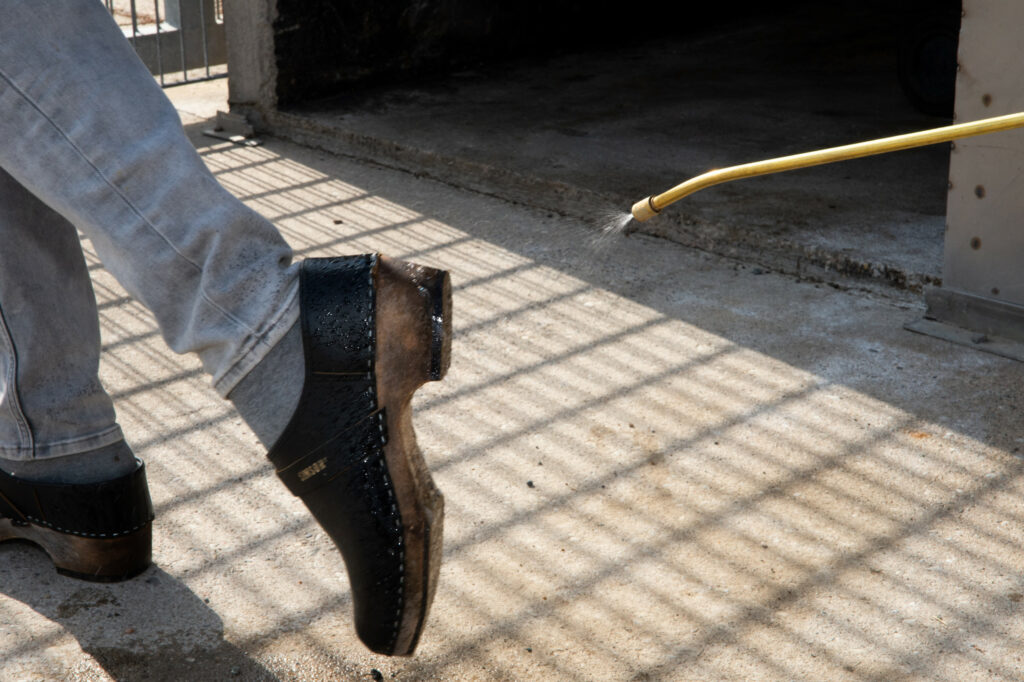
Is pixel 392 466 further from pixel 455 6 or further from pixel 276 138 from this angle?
pixel 455 6

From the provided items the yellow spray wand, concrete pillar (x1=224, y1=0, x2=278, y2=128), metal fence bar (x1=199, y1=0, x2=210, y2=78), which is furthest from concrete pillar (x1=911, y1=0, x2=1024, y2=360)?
metal fence bar (x1=199, y1=0, x2=210, y2=78)

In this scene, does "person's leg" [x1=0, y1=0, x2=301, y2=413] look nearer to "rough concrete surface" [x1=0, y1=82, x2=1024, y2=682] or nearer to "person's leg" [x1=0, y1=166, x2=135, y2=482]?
"person's leg" [x1=0, y1=166, x2=135, y2=482]

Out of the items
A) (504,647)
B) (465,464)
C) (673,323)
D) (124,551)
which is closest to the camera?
(504,647)

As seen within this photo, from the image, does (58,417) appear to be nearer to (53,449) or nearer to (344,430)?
(53,449)

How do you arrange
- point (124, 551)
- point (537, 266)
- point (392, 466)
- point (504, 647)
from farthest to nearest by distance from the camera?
point (537, 266) → point (124, 551) → point (504, 647) → point (392, 466)

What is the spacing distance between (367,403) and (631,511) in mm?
819

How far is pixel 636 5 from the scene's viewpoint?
21.3 feet

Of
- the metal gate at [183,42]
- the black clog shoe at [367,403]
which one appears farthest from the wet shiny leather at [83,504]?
the metal gate at [183,42]

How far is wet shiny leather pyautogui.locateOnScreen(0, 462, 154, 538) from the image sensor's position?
1.73 meters

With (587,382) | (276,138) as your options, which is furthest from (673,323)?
(276,138)

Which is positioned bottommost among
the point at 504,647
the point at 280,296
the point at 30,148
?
the point at 504,647

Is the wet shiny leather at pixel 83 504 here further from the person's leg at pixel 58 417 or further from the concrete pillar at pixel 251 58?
the concrete pillar at pixel 251 58

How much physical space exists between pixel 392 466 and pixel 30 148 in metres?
0.56

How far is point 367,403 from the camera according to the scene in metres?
1.35
